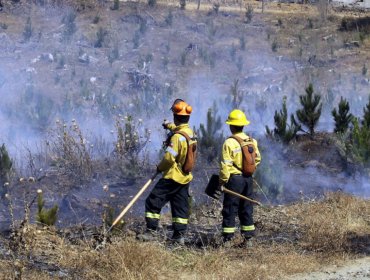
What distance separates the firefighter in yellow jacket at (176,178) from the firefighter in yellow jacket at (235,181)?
396 millimetres

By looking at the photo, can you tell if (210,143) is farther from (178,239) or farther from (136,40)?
(136,40)

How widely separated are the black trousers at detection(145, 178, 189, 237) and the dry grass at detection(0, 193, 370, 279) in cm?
52

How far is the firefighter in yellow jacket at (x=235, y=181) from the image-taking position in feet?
25.2

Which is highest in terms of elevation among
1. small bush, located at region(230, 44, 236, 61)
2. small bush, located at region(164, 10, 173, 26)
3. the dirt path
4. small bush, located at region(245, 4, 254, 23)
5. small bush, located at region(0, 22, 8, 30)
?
small bush, located at region(245, 4, 254, 23)

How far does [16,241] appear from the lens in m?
5.71

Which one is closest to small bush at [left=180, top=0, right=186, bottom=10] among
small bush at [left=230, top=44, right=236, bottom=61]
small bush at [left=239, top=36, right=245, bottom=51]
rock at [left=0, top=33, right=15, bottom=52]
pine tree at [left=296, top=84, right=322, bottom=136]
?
small bush at [left=239, top=36, right=245, bottom=51]

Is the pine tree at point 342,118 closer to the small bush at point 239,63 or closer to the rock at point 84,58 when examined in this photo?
the small bush at point 239,63

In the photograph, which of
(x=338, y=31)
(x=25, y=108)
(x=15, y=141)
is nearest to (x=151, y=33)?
(x=338, y=31)

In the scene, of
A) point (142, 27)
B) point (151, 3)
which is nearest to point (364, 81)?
point (142, 27)

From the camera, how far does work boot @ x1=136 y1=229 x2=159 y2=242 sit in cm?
754

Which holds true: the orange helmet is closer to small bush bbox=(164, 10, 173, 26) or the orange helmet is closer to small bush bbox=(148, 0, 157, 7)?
small bush bbox=(164, 10, 173, 26)

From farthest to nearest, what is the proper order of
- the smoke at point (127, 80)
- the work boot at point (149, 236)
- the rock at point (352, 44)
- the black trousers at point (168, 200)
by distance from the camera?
the rock at point (352, 44)
the smoke at point (127, 80)
the black trousers at point (168, 200)
the work boot at point (149, 236)

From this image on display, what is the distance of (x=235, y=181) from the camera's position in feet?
25.5

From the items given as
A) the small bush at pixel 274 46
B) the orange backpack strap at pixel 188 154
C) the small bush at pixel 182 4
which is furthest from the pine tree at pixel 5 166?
the small bush at pixel 182 4
